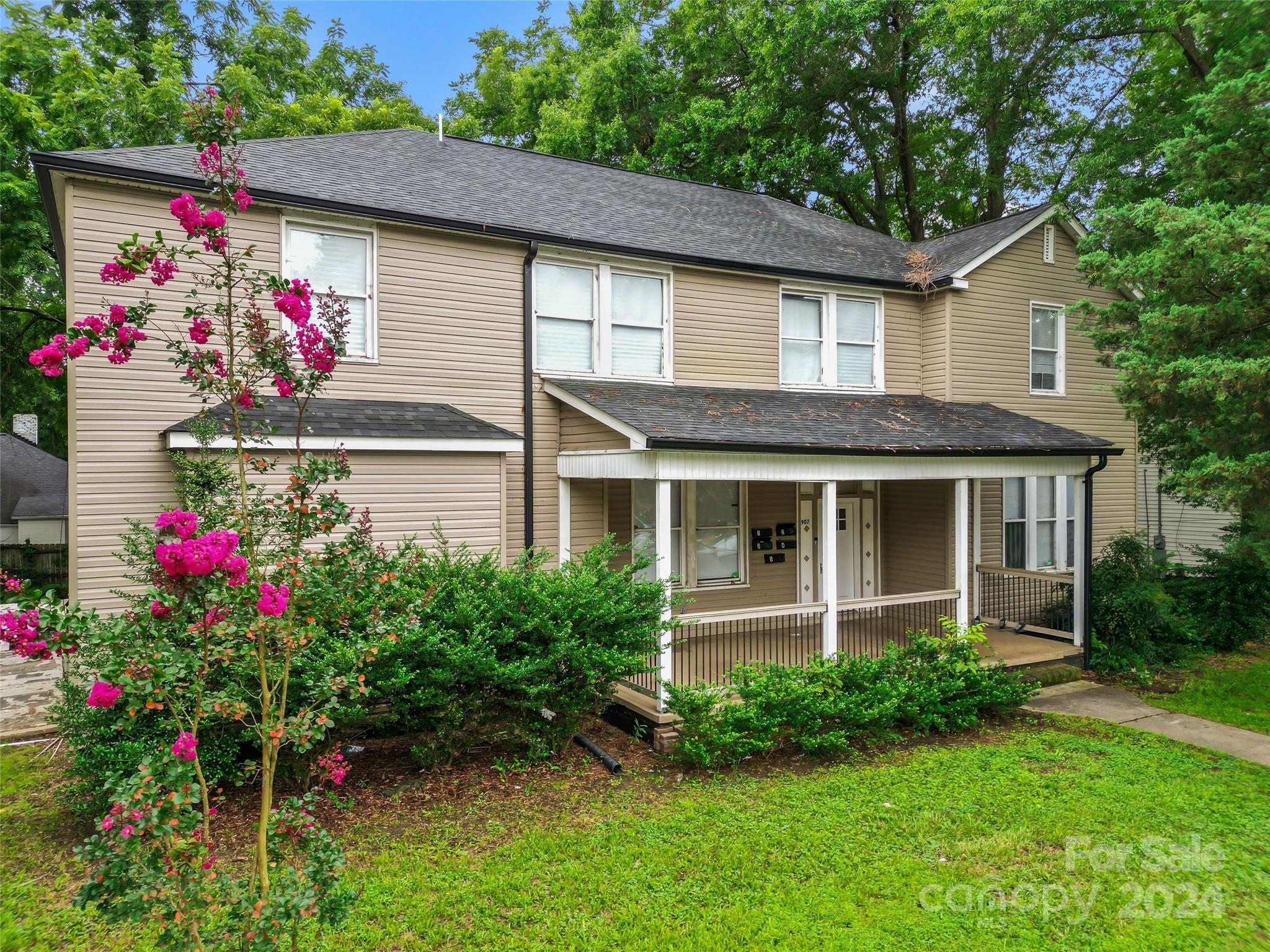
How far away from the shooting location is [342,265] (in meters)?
8.86

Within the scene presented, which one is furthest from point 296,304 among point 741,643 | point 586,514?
point 741,643

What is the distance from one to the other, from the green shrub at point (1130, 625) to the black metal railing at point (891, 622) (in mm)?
2350

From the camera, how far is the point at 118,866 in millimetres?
2600

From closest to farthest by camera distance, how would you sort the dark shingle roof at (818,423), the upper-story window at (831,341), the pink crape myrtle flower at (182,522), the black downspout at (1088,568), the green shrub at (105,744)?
the pink crape myrtle flower at (182,522), the green shrub at (105,744), the dark shingle roof at (818,423), the black downspout at (1088,568), the upper-story window at (831,341)

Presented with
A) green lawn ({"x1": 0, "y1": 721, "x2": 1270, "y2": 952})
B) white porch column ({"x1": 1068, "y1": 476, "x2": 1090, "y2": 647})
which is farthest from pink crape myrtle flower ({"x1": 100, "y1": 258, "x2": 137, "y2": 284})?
white porch column ({"x1": 1068, "y1": 476, "x2": 1090, "y2": 647})

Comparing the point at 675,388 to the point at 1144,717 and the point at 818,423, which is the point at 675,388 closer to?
the point at 818,423

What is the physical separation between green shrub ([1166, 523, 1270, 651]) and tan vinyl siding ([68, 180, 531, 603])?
434 inches

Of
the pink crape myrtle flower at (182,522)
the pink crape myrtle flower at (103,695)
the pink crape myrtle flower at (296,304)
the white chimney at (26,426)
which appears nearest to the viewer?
the pink crape myrtle flower at (103,695)

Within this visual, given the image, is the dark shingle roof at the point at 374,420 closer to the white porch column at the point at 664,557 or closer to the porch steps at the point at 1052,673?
the white porch column at the point at 664,557

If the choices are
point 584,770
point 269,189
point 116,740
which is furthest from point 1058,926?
point 269,189

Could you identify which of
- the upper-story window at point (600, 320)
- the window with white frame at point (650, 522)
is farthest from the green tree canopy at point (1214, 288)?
the window with white frame at point (650, 522)

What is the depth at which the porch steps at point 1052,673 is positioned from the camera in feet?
32.4

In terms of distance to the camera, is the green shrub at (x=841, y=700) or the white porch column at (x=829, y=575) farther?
the white porch column at (x=829, y=575)

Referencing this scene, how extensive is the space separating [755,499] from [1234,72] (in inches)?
336
